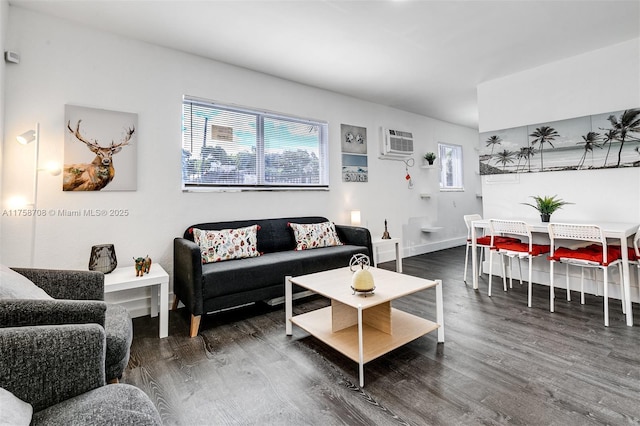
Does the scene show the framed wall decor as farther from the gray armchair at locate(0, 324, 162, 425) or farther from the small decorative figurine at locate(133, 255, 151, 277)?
the gray armchair at locate(0, 324, 162, 425)

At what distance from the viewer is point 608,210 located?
3.32 m

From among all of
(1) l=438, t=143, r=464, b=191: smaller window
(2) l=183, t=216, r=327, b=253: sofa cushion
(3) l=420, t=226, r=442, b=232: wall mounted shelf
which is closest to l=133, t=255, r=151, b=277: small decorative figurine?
(2) l=183, t=216, r=327, b=253: sofa cushion

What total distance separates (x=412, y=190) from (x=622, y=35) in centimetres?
324

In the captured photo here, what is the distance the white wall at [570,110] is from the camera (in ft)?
10.5

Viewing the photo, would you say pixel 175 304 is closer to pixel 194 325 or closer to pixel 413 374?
pixel 194 325

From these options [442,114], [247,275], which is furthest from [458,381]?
[442,114]

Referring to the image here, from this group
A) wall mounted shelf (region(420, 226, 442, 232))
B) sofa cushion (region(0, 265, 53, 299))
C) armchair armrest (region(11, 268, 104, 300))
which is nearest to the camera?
sofa cushion (region(0, 265, 53, 299))

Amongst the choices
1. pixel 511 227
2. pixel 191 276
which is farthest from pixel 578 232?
pixel 191 276

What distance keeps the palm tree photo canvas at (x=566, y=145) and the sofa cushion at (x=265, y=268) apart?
245 cm

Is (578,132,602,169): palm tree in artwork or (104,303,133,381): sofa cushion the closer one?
(104,303,133,381): sofa cushion

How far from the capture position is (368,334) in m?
2.11

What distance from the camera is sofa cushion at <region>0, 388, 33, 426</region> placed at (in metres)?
0.79

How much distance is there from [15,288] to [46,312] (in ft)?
0.95

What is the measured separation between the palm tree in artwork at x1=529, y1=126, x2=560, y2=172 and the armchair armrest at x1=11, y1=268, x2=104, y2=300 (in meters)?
4.76
